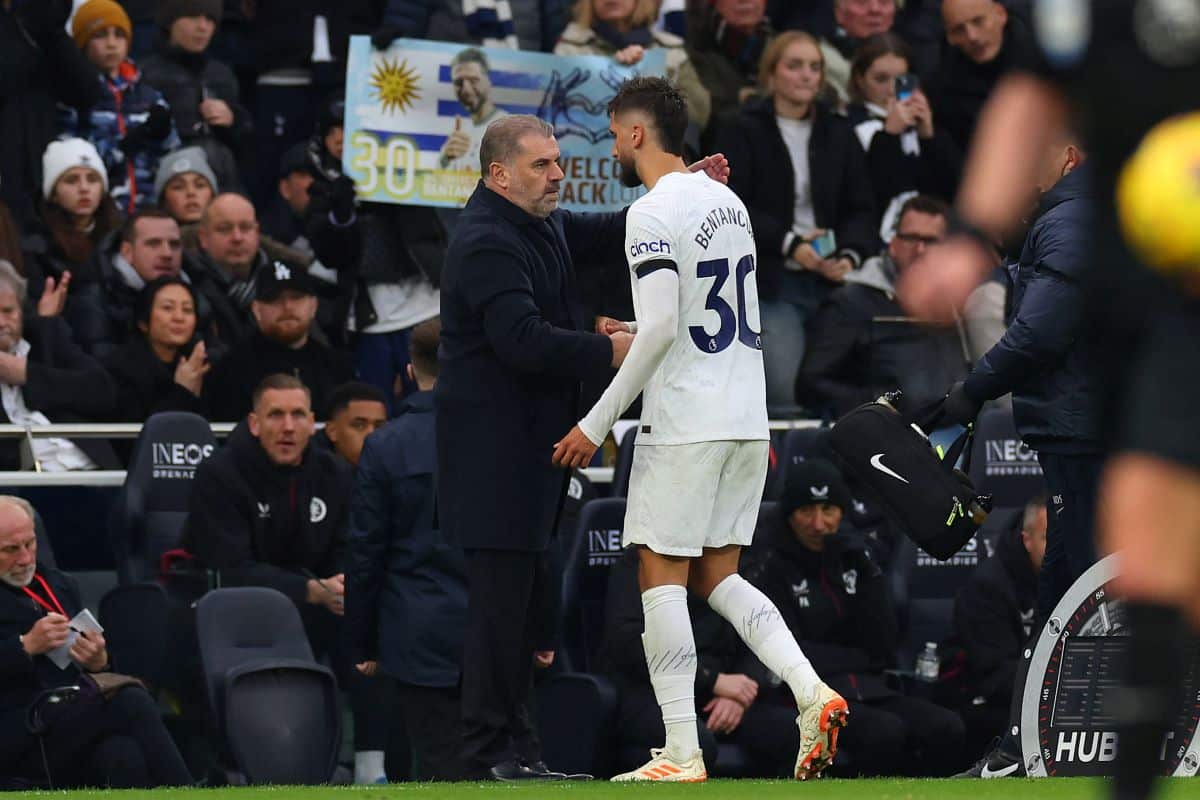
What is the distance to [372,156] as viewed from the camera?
12.9 meters

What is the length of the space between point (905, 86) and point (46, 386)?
5984 mm

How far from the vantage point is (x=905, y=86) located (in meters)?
14.3

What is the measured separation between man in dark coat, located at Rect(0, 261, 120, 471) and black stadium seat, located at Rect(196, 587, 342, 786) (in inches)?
65.0

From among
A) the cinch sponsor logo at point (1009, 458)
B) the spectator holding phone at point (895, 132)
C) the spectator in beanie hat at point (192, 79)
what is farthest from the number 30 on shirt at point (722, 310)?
the spectator in beanie hat at point (192, 79)

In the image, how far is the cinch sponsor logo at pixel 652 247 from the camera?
7887mm

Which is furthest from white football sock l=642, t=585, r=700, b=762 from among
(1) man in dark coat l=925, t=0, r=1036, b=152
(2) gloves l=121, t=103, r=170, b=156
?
(1) man in dark coat l=925, t=0, r=1036, b=152

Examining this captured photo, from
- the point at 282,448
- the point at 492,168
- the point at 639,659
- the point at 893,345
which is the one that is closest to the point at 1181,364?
the point at 492,168

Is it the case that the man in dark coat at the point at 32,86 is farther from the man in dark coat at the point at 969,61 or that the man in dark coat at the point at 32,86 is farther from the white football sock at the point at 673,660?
the white football sock at the point at 673,660

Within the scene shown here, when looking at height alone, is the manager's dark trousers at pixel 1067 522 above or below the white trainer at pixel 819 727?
above

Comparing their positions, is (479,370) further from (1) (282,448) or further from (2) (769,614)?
(1) (282,448)

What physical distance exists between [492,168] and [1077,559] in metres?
2.68

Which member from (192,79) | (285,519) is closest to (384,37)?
(192,79)

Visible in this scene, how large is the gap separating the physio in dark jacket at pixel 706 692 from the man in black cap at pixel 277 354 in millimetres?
2277

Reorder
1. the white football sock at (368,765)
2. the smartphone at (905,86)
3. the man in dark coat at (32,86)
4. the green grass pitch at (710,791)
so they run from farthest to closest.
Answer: the smartphone at (905,86) < the man in dark coat at (32,86) < the white football sock at (368,765) < the green grass pitch at (710,791)
